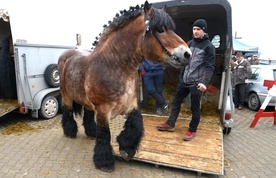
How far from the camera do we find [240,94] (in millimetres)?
8055

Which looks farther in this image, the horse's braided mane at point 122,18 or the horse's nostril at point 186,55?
the horse's braided mane at point 122,18

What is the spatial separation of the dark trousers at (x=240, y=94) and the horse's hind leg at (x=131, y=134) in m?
5.93

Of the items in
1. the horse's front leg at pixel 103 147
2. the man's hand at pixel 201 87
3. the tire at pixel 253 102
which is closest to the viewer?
the horse's front leg at pixel 103 147

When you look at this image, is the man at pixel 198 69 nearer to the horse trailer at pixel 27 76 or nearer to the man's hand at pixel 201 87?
the man's hand at pixel 201 87

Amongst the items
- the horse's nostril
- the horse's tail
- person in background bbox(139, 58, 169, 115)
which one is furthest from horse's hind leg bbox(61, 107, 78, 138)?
the horse's nostril

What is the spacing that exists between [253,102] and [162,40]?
664cm

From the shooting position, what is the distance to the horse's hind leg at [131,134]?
3269 mm

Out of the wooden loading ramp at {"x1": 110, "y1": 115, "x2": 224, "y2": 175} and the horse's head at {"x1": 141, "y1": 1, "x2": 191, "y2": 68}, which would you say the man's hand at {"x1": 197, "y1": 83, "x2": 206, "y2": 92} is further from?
the horse's head at {"x1": 141, "y1": 1, "x2": 191, "y2": 68}

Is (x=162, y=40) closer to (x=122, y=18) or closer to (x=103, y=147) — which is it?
(x=122, y=18)

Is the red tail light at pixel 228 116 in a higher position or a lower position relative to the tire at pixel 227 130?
higher

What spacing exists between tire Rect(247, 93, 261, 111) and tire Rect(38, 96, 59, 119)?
6.57m

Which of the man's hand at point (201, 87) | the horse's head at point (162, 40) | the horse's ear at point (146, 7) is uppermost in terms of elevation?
the horse's ear at point (146, 7)

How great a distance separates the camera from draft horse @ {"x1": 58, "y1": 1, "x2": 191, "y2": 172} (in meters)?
2.64

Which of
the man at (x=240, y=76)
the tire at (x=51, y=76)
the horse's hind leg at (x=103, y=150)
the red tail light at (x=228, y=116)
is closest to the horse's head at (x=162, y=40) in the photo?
the horse's hind leg at (x=103, y=150)
